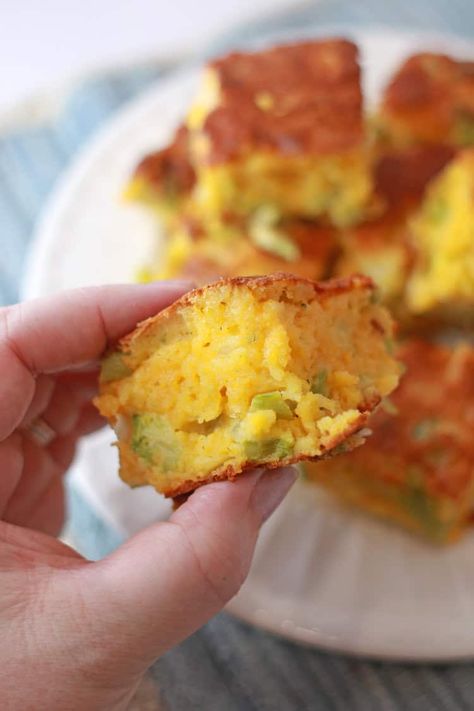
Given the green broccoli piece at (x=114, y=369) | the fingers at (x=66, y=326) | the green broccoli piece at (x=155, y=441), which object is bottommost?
the green broccoli piece at (x=155, y=441)

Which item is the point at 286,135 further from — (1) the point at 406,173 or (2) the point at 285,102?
(1) the point at 406,173

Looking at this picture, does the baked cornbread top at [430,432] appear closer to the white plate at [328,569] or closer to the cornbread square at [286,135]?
the white plate at [328,569]

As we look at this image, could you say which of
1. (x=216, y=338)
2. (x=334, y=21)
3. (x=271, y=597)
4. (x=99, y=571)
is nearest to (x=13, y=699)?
(x=99, y=571)

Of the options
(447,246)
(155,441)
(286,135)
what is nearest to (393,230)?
(447,246)

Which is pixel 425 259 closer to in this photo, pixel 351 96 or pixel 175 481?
pixel 351 96

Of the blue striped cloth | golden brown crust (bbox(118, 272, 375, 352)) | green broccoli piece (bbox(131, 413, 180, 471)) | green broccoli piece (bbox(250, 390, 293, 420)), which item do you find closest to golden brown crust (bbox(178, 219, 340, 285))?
the blue striped cloth

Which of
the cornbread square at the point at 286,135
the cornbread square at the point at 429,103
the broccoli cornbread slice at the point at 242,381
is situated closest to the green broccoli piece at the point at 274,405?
the broccoli cornbread slice at the point at 242,381
